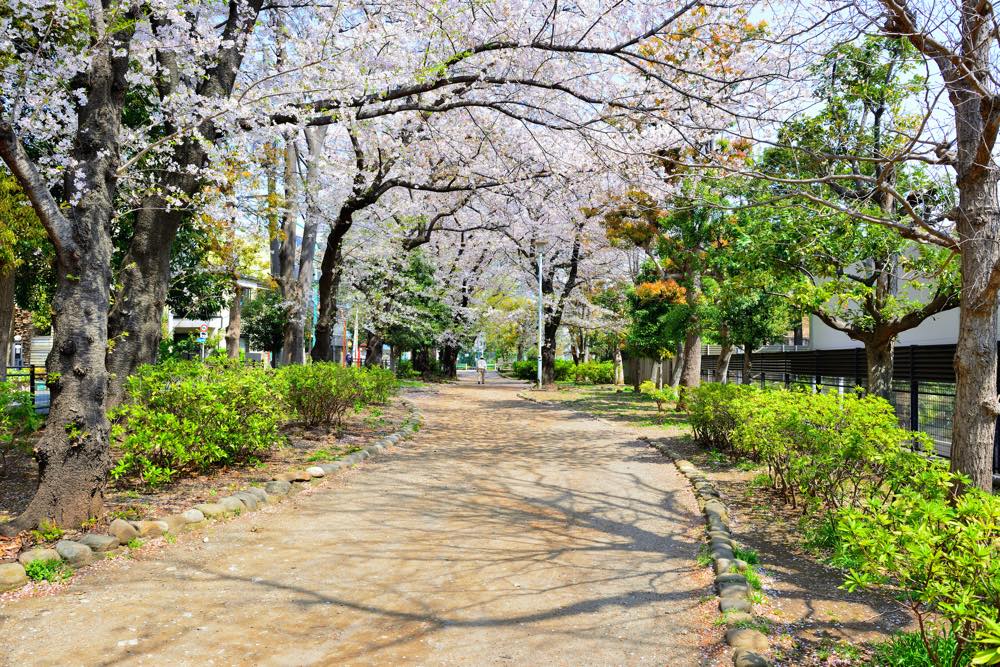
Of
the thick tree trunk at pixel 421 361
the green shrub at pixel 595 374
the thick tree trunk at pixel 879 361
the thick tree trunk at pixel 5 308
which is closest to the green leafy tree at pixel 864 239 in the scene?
the thick tree trunk at pixel 879 361

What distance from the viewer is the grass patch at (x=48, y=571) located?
438 centimetres

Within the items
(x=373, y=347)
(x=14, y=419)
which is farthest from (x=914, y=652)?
(x=373, y=347)

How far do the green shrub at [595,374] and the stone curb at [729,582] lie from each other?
97.1 feet

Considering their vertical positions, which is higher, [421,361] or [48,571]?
[421,361]

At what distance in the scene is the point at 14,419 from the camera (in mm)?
6336

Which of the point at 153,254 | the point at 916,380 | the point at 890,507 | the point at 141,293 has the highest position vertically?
the point at 153,254

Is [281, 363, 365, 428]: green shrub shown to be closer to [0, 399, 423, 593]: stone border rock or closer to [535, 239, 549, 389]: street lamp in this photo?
[0, 399, 423, 593]: stone border rock

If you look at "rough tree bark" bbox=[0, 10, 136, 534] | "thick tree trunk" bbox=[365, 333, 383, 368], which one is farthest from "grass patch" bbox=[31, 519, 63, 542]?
"thick tree trunk" bbox=[365, 333, 383, 368]

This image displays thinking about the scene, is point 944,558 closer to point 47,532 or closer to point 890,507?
point 890,507

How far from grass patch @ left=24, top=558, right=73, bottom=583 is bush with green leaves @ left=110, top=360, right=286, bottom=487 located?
1.37 metres

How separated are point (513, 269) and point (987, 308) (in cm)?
3046

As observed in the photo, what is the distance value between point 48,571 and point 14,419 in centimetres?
258

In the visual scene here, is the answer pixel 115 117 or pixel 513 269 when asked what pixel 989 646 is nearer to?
pixel 115 117

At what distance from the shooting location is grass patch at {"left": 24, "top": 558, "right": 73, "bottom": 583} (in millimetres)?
4379
